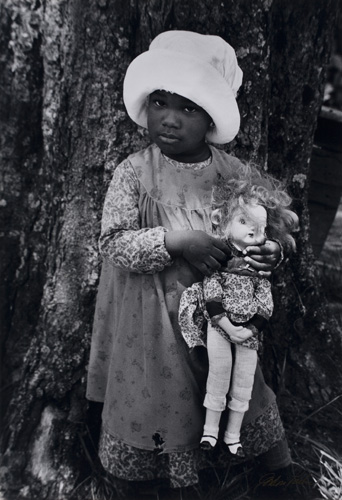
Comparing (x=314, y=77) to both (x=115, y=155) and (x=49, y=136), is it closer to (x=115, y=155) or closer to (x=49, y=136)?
(x=115, y=155)

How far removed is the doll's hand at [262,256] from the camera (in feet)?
7.18

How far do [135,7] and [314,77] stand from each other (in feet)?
3.29

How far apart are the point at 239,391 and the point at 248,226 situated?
61 cm

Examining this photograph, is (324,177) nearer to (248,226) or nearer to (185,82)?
(248,226)

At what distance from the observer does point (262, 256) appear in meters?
2.20

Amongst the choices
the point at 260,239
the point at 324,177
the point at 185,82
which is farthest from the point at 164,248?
the point at 324,177

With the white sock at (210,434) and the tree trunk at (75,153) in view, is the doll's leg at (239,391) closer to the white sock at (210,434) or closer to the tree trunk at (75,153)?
the white sock at (210,434)

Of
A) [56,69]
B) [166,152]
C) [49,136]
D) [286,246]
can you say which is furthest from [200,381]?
[56,69]

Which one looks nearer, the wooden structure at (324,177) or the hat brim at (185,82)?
the hat brim at (185,82)

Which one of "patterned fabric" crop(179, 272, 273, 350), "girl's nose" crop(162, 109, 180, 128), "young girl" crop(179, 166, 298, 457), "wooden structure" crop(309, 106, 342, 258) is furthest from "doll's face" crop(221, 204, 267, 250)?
"wooden structure" crop(309, 106, 342, 258)

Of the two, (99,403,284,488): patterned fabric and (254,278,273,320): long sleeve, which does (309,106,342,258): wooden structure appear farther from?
(254,278,273,320): long sleeve

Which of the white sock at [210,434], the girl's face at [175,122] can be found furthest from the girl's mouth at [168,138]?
the white sock at [210,434]

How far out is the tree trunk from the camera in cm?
260
